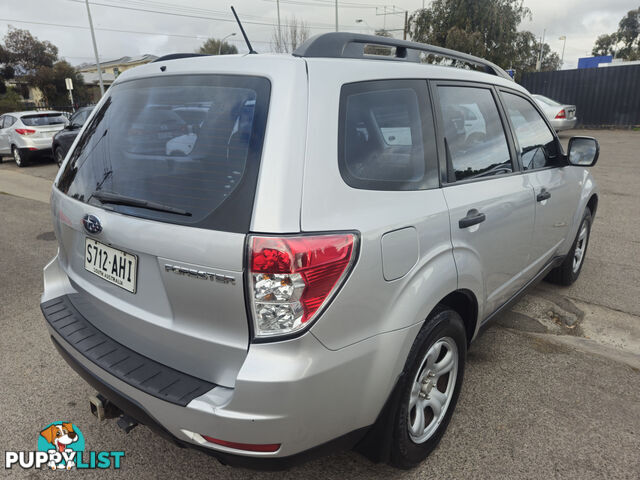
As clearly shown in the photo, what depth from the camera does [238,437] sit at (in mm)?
1519

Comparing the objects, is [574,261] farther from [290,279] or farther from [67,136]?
[67,136]

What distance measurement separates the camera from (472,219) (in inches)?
86.0

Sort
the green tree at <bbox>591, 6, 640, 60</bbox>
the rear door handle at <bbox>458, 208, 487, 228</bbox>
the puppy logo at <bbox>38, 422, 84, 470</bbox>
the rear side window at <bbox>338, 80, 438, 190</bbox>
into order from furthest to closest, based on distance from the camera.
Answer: the green tree at <bbox>591, 6, 640, 60</bbox> → the puppy logo at <bbox>38, 422, 84, 470</bbox> → the rear door handle at <bbox>458, 208, 487, 228</bbox> → the rear side window at <bbox>338, 80, 438, 190</bbox>

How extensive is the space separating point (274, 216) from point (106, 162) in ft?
3.28

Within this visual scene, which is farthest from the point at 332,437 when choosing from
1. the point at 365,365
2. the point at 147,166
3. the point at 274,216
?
the point at 147,166

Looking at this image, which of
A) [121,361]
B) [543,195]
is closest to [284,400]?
[121,361]

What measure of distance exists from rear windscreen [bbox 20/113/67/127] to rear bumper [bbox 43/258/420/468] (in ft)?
45.9

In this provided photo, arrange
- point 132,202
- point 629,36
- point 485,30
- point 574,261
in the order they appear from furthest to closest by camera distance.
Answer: point 629,36
point 485,30
point 574,261
point 132,202

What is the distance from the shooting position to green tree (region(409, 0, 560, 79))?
2511 cm

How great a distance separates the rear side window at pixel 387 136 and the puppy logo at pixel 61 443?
191 cm

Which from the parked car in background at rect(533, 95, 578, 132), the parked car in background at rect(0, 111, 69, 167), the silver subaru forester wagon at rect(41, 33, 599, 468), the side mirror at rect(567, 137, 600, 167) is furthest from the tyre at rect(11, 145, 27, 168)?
the parked car in background at rect(533, 95, 578, 132)

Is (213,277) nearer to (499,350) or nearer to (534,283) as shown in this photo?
(499,350)

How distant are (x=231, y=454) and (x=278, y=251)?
702 mm

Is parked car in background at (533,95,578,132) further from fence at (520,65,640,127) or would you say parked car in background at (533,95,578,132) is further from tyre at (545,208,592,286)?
tyre at (545,208,592,286)
